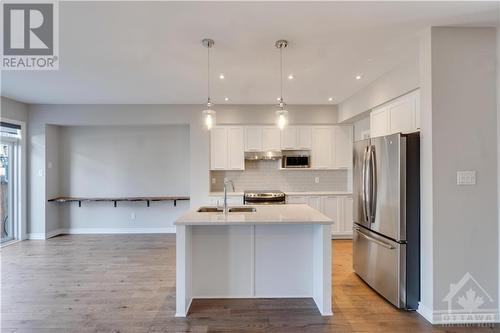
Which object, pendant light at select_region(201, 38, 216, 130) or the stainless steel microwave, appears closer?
pendant light at select_region(201, 38, 216, 130)

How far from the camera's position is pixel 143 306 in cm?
289

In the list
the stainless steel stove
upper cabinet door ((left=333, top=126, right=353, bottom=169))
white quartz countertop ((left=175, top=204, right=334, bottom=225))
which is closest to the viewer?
white quartz countertop ((left=175, top=204, right=334, bottom=225))

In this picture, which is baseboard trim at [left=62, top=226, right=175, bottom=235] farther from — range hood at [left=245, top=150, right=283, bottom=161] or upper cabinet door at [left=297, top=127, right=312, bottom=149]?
upper cabinet door at [left=297, top=127, right=312, bottom=149]

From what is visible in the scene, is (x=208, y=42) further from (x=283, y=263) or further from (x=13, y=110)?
(x=13, y=110)

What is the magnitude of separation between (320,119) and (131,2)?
4300 mm

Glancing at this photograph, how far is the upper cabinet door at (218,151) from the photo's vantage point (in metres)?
5.61

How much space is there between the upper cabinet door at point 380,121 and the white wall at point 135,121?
6.52 ft

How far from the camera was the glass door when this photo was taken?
5281mm

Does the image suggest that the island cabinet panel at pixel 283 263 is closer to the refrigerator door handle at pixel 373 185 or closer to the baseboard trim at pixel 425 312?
the refrigerator door handle at pixel 373 185

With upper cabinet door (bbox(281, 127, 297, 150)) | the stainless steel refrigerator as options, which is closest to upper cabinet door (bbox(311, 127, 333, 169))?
upper cabinet door (bbox(281, 127, 297, 150))

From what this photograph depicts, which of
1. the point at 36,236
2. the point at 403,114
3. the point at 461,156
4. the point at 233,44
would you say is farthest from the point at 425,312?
the point at 36,236

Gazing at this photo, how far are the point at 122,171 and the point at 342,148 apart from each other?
186 inches

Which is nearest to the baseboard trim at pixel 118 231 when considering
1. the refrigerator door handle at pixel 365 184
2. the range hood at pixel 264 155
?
the range hood at pixel 264 155

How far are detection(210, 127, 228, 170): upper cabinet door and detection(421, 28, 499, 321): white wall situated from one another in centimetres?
372
